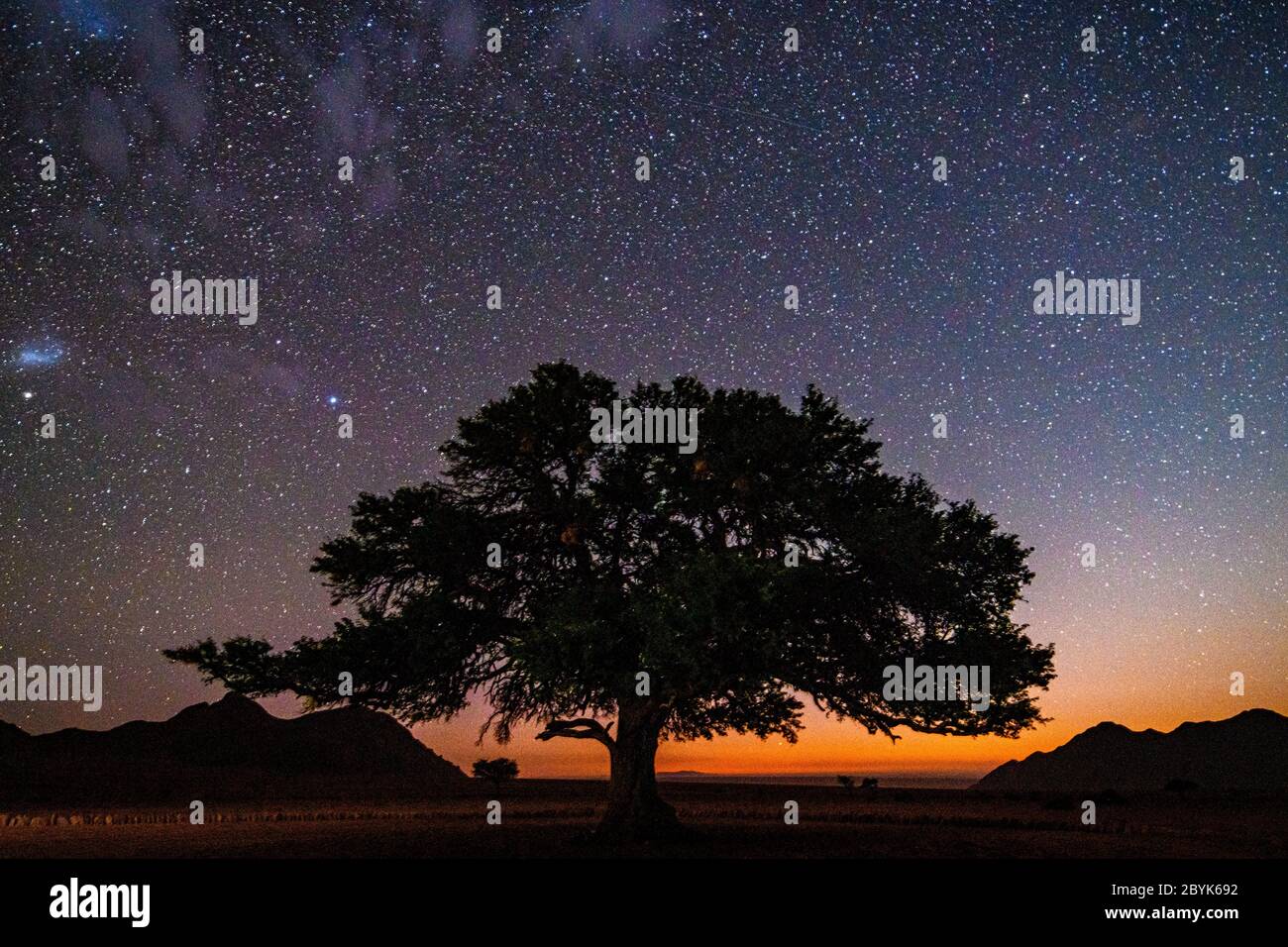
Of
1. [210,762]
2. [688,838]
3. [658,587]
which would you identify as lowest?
[210,762]

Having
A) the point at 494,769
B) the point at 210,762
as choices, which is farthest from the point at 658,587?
the point at 210,762

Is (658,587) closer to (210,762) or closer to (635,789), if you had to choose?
(635,789)

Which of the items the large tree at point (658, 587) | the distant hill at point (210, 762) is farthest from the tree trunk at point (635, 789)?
the distant hill at point (210, 762)

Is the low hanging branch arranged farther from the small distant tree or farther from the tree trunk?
the small distant tree

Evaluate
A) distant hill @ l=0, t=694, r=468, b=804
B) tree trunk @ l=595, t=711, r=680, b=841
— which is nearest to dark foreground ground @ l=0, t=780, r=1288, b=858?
tree trunk @ l=595, t=711, r=680, b=841

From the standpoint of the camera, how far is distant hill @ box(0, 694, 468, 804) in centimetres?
8200

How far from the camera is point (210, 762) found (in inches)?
6019

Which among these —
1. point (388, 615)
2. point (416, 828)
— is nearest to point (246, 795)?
point (416, 828)

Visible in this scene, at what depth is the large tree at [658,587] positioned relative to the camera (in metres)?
25.3

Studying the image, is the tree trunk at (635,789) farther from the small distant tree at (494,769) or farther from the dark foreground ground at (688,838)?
the small distant tree at (494,769)

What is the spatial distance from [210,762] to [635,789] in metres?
142

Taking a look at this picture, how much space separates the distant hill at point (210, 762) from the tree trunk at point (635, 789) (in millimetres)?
25344
